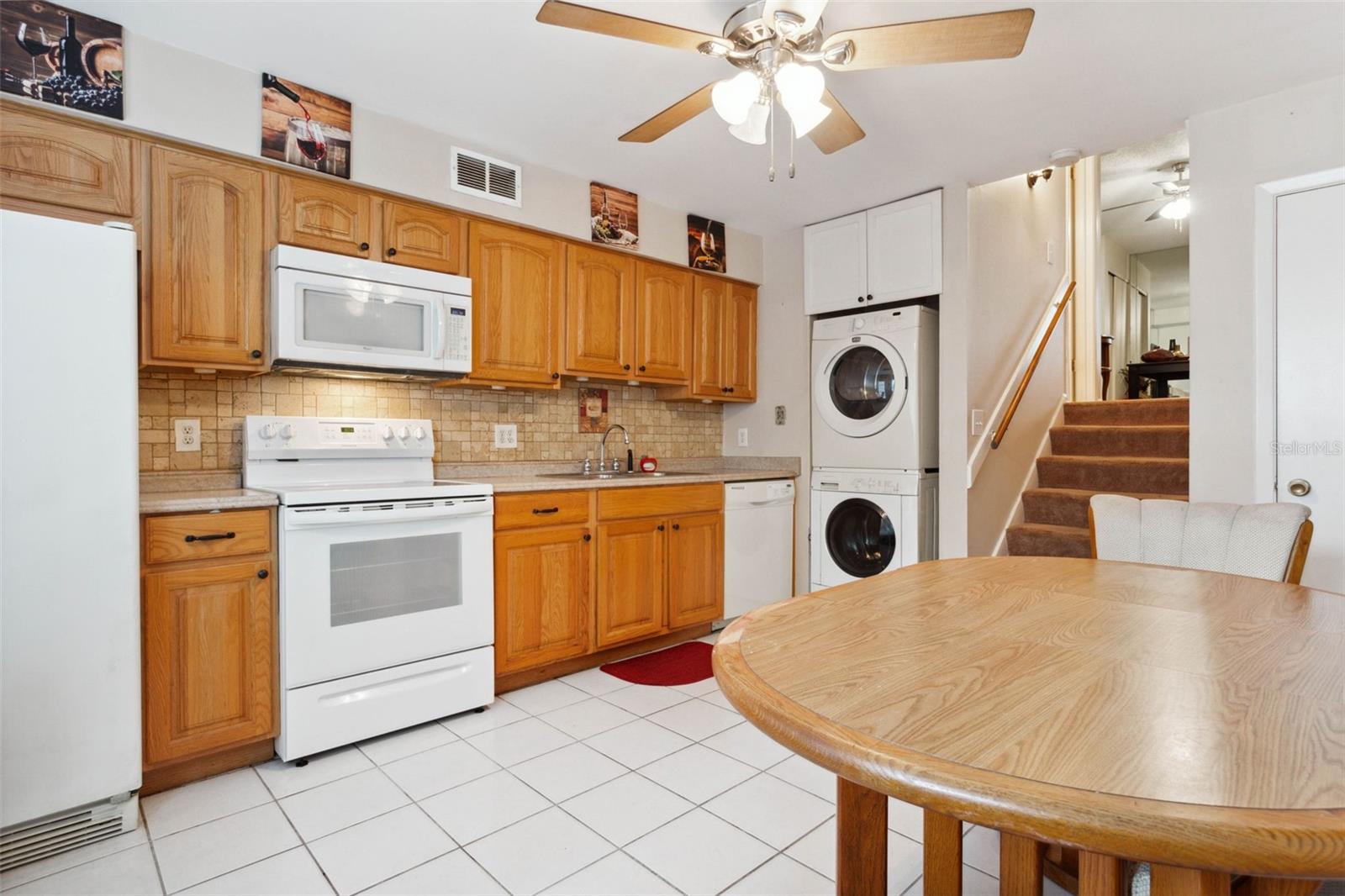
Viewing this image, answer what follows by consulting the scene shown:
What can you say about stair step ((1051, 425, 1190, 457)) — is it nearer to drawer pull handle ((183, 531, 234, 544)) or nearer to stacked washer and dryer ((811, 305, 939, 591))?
stacked washer and dryer ((811, 305, 939, 591))

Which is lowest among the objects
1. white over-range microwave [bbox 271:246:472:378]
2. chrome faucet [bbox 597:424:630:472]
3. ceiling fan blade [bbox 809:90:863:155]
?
chrome faucet [bbox 597:424:630:472]

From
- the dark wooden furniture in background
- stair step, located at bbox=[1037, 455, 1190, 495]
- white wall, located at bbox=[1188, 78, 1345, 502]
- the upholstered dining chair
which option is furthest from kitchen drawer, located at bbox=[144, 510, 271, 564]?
the dark wooden furniture in background

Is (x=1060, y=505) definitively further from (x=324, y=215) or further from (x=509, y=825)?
(x=324, y=215)

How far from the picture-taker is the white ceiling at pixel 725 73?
211 cm

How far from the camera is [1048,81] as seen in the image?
248 cm

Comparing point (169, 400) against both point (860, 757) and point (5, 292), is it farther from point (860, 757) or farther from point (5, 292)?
point (860, 757)

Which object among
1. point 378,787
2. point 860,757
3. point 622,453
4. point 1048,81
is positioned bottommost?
point 378,787

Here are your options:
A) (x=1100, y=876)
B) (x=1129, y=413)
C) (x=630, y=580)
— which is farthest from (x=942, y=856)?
(x=1129, y=413)

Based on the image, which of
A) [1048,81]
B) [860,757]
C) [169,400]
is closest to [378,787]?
[169,400]

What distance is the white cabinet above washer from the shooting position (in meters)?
3.54

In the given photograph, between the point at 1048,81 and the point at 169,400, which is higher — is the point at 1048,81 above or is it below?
above

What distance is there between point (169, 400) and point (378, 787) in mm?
1644

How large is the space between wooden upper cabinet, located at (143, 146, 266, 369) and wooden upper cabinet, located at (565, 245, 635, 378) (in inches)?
54.3

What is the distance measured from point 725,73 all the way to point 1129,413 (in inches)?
145
